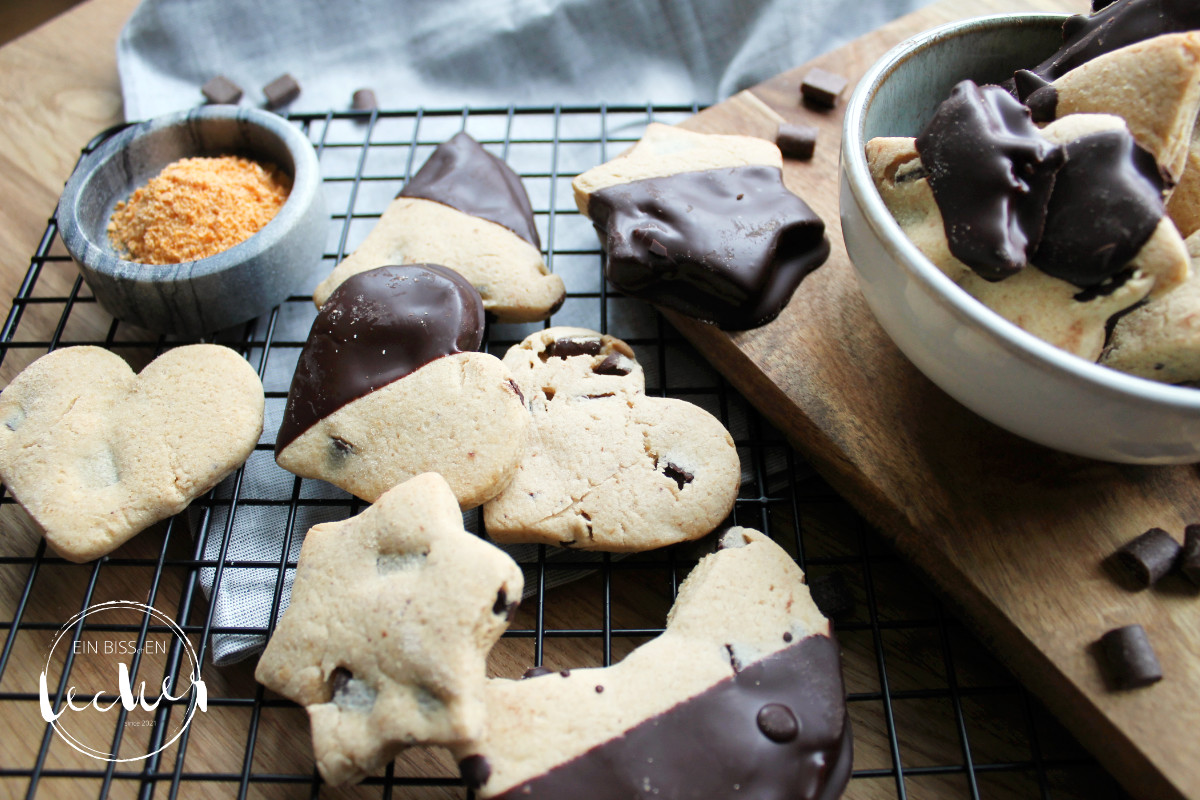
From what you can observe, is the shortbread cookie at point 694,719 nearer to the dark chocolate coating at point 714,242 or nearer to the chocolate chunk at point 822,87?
the dark chocolate coating at point 714,242

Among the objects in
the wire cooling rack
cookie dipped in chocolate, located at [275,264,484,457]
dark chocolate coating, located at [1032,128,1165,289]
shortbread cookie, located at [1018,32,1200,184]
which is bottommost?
the wire cooling rack

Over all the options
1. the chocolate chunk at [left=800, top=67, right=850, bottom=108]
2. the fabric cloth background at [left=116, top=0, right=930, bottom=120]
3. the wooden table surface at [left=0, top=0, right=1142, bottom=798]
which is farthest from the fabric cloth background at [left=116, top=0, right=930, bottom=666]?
the chocolate chunk at [left=800, top=67, right=850, bottom=108]

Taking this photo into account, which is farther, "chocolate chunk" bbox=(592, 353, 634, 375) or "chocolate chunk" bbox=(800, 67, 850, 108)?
"chocolate chunk" bbox=(800, 67, 850, 108)

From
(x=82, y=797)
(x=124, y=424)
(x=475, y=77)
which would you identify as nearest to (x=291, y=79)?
(x=475, y=77)

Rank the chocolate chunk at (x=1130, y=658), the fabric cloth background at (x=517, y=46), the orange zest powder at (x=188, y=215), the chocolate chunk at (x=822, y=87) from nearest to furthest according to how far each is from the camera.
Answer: the chocolate chunk at (x=1130, y=658) < the orange zest powder at (x=188, y=215) < the chocolate chunk at (x=822, y=87) < the fabric cloth background at (x=517, y=46)

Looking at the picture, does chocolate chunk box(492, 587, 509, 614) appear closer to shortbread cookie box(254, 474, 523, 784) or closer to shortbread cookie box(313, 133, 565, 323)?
shortbread cookie box(254, 474, 523, 784)

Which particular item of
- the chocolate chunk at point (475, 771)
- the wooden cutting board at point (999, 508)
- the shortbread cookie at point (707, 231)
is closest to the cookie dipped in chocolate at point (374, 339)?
the shortbread cookie at point (707, 231)
